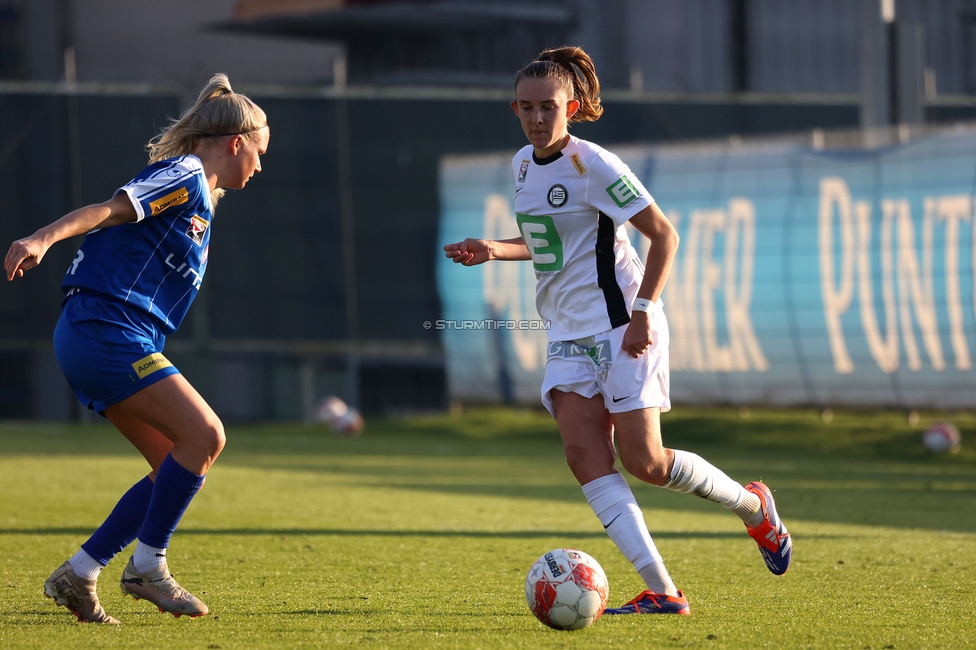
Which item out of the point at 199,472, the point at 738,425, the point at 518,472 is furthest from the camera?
the point at 738,425

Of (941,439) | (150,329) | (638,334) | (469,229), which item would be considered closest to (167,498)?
(150,329)

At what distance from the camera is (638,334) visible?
448cm

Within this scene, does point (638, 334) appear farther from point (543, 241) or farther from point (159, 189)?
point (159, 189)

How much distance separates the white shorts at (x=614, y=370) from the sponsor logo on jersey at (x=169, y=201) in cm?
138

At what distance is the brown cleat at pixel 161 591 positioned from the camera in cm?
443

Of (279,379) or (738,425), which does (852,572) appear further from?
(279,379)

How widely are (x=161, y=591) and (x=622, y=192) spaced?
205 cm

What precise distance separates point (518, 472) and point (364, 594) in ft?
22.0

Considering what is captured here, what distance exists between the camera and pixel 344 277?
17594 millimetres

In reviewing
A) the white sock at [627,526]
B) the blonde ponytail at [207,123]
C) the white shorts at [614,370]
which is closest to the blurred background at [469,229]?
the white shorts at [614,370]

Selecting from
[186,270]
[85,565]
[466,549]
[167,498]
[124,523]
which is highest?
[186,270]

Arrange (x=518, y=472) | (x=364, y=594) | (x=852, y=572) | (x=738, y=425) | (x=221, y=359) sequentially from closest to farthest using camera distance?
1. (x=364, y=594)
2. (x=852, y=572)
3. (x=518, y=472)
4. (x=738, y=425)
5. (x=221, y=359)

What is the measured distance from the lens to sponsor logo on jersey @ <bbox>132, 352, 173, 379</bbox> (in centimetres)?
431

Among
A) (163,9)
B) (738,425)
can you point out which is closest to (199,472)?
(738,425)
